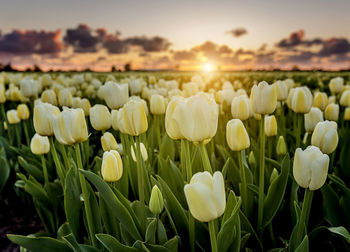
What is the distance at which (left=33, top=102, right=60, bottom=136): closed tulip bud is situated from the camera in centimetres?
170

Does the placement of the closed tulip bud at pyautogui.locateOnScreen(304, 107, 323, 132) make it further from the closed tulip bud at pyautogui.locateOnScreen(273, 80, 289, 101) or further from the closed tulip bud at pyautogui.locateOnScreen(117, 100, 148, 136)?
the closed tulip bud at pyautogui.locateOnScreen(117, 100, 148, 136)

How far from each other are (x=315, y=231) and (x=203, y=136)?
996 millimetres

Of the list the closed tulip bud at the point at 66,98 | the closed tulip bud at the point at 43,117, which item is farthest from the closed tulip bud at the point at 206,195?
the closed tulip bud at the point at 66,98

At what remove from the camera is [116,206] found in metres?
1.48

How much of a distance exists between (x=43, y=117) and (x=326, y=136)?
1422 mm

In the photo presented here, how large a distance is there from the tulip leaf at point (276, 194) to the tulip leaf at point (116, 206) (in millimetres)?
713

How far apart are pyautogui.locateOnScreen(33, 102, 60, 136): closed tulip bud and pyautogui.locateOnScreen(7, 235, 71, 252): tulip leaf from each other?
1.72 ft

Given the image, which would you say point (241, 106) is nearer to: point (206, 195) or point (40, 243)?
point (206, 195)

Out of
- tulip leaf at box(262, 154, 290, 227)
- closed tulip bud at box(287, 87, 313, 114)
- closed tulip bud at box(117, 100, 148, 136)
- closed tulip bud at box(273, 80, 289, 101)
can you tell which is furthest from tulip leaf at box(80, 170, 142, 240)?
closed tulip bud at box(273, 80, 289, 101)

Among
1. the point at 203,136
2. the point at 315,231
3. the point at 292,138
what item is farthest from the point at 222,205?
the point at 292,138

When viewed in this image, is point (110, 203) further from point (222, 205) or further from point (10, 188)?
point (10, 188)

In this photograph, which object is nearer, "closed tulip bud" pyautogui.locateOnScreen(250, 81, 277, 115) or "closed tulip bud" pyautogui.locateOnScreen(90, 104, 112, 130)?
"closed tulip bud" pyautogui.locateOnScreen(250, 81, 277, 115)

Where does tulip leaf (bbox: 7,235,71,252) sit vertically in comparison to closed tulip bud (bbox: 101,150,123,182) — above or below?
below

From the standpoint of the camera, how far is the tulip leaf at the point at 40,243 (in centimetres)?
164
